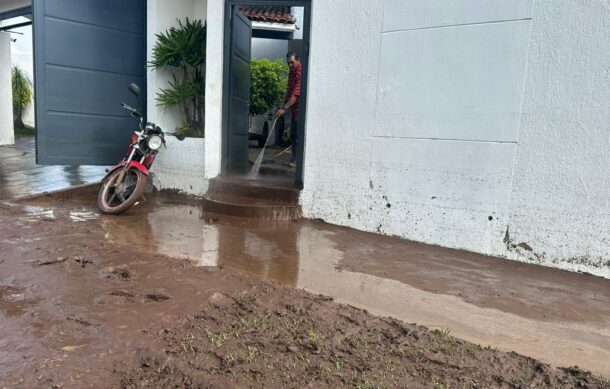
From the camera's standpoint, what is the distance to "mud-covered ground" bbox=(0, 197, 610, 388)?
7.51 ft

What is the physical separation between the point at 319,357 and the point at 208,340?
0.62 meters

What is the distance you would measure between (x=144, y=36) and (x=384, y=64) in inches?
163

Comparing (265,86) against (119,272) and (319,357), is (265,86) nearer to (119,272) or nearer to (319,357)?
(119,272)

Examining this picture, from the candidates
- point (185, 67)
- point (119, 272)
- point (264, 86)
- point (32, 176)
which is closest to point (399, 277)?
point (119, 272)

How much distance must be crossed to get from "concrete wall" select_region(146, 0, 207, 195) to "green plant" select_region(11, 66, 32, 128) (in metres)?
12.5

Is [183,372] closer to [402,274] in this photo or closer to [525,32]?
[402,274]

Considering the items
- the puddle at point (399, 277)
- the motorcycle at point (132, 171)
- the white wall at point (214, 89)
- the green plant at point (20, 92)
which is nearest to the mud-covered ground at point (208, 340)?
the puddle at point (399, 277)

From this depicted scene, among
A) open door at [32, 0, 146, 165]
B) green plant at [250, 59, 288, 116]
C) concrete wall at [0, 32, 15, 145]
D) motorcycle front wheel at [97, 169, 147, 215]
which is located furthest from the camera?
concrete wall at [0, 32, 15, 145]

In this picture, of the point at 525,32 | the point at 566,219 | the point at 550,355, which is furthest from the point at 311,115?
the point at 550,355

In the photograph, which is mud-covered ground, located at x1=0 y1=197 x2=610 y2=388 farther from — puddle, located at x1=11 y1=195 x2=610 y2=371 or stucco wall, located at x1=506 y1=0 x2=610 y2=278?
stucco wall, located at x1=506 y1=0 x2=610 y2=278

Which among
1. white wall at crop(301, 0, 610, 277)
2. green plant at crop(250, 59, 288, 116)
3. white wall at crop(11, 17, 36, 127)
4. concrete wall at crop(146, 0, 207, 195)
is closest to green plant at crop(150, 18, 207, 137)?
concrete wall at crop(146, 0, 207, 195)

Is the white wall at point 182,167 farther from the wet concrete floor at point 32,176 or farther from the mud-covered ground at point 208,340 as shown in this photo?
the mud-covered ground at point 208,340

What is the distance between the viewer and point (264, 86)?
11375 mm

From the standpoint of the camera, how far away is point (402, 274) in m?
4.13
